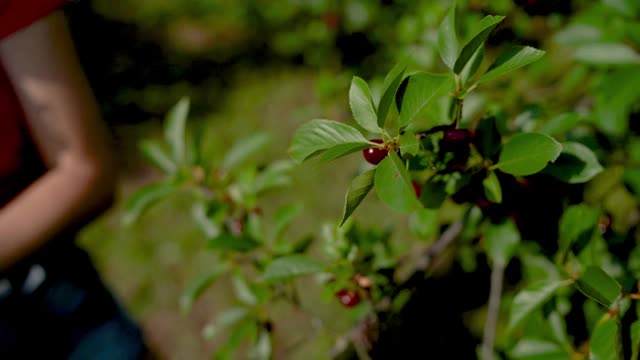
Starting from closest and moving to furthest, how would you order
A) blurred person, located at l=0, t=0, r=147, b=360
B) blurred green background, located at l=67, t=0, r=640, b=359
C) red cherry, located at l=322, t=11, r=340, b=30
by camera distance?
1. blurred person, located at l=0, t=0, r=147, b=360
2. blurred green background, located at l=67, t=0, r=640, b=359
3. red cherry, located at l=322, t=11, r=340, b=30

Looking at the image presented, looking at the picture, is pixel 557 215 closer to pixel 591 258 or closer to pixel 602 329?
pixel 591 258

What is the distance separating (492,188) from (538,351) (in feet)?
1.62

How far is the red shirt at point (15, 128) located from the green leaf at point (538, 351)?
3.69 feet

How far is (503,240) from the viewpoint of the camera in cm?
119

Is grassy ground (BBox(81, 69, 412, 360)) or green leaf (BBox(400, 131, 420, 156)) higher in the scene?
green leaf (BBox(400, 131, 420, 156))

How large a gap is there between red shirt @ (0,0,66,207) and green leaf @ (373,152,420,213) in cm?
72

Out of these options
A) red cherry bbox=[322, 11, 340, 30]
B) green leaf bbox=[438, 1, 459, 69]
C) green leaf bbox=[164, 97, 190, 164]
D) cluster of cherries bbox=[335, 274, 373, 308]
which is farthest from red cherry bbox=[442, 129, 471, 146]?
red cherry bbox=[322, 11, 340, 30]

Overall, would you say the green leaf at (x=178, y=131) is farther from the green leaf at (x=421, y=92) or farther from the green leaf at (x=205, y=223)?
the green leaf at (x=421, y=92)

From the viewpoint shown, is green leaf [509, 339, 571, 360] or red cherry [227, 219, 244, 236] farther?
red cherry [227, 219, 244, 236]

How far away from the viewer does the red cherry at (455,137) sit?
3.24 ft

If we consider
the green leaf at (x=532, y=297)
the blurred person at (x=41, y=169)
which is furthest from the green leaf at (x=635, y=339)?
the blurred person at (x=41, y=169)

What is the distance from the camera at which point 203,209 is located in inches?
57.7

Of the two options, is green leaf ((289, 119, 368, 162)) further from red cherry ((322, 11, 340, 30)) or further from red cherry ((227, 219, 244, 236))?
red cherry ((322, 11, 340, 30))

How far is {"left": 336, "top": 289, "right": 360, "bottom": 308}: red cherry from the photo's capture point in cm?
134
